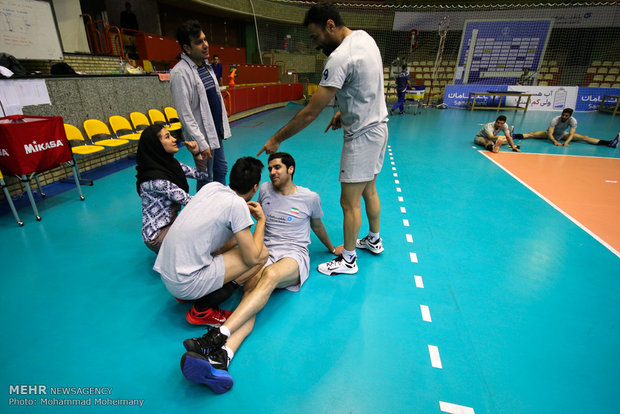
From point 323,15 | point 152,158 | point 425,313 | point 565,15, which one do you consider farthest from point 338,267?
point 565,15

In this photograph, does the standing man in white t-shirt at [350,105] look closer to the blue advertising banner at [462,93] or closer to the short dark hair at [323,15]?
the short dark hair at [323,15]

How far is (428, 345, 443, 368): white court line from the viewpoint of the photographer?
5.66 feet

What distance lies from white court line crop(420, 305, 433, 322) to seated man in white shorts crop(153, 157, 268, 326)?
Answer: 1.22 m

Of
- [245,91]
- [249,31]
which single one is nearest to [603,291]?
[245,91]

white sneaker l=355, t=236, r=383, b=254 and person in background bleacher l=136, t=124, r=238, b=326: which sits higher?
person in background bleacher l=136, t=124, r=238, b=326

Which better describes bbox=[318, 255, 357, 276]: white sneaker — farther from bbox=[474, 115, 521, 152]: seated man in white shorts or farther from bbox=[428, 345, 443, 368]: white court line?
bbox=[474, 115, 521, 152]: seated man in white shorts

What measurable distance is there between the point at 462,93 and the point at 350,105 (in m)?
13.4

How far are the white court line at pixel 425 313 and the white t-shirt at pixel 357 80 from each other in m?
1.33

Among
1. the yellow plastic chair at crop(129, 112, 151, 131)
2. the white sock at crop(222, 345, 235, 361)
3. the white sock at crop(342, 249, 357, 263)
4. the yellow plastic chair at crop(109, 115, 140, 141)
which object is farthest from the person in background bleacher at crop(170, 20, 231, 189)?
the yellow plastic chair at crop(129, 112, 151, 131)

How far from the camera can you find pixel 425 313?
82.7 inches

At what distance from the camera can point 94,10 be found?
10.6m

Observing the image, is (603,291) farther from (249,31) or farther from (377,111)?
(249,31)

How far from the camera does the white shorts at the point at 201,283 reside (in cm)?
169

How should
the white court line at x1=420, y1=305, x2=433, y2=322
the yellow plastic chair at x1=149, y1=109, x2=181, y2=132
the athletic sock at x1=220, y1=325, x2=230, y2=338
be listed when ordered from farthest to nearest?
the yellow plastic chair at x1=149, y1=109, x2=181, y2=132 → the white court line at x1=420, y1=305, x2=433, y2=322 → the athletic sock at x1=220, y1=325, x2=230, y2=338
